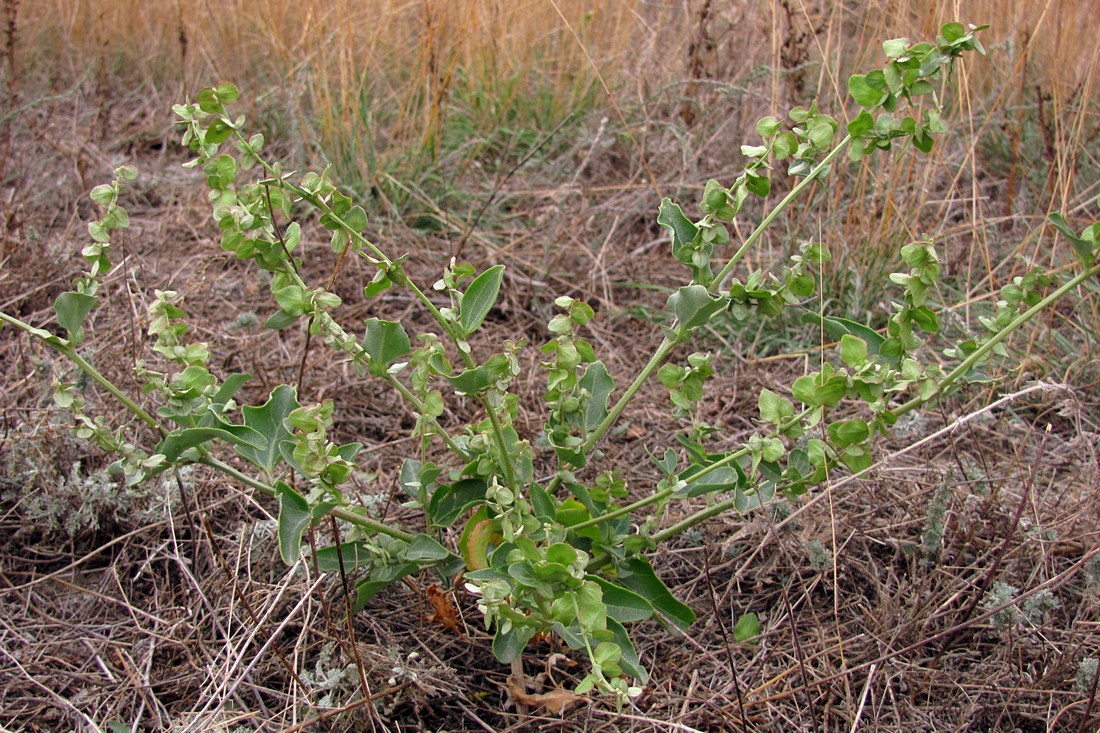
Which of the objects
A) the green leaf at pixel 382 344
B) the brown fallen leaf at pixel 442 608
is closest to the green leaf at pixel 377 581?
the brown fallen leaf at pixel 442 608

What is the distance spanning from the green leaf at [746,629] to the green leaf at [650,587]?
0.15m

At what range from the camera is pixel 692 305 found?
1.36m

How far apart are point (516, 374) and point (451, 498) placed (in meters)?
0.32

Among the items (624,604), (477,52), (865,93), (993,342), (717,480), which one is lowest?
(624,604)

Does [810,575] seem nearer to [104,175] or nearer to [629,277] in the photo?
[629,277]

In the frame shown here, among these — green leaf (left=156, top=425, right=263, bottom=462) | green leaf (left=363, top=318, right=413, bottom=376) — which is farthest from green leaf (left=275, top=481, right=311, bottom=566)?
green leaf (left=363, top=318, right=413, bottom=376)

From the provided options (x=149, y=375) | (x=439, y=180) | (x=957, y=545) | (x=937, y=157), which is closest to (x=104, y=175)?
(x=439, y=180)

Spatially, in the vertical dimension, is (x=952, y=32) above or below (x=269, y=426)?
above

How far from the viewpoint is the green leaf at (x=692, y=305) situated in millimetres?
1341

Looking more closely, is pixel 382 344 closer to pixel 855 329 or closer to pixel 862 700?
pixel 855 329

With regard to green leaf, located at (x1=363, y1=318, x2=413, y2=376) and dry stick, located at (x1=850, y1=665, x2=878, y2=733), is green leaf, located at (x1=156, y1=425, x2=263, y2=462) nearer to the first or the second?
green leaf, located at (x1=363, y1=318, x2=413, y2=376)

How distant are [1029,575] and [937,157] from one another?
1327mm

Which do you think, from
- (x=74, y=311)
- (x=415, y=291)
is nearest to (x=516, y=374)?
(x=415, y=291)

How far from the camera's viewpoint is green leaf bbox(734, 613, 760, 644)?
1.71 m
